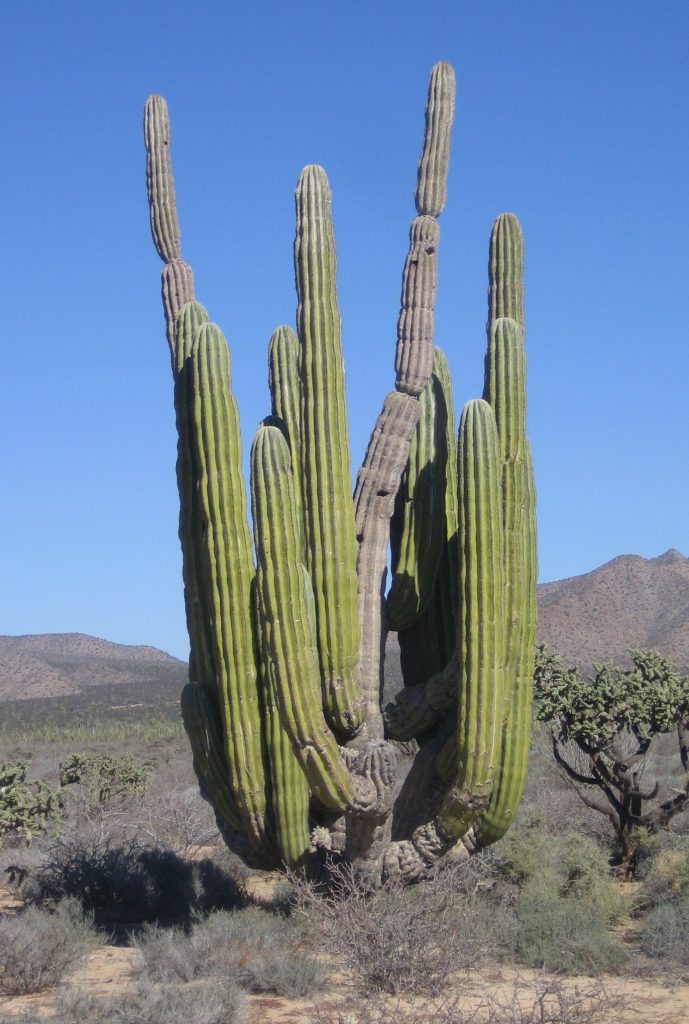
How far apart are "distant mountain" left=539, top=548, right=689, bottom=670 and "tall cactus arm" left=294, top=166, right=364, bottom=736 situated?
38756 millimetres

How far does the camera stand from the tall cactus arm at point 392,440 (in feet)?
30.7

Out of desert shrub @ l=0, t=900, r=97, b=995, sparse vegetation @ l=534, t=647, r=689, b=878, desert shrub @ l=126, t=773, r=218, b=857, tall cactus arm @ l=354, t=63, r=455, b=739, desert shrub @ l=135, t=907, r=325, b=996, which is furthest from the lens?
desert shrub @ l=126, t=773, r=218, b=857

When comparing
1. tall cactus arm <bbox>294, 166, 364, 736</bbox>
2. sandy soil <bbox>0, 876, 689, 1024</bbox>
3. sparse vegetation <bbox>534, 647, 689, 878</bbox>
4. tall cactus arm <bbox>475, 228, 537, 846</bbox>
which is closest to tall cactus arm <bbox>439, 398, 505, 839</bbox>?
tall cactus arm <bbox>475, 228, 537, 846</bbox>

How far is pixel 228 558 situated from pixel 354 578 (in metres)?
0.97

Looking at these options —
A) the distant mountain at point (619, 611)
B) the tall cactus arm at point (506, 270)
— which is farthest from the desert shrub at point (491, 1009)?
the distant mountain at point (619, 611)

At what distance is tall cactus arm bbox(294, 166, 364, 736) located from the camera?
8.74m

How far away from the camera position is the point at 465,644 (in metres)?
8.54

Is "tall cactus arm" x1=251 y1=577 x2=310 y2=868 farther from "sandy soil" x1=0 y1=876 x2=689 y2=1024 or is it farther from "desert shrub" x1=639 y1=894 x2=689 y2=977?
"desert shrub" x1=639 y1=894 x2=689 y2=977

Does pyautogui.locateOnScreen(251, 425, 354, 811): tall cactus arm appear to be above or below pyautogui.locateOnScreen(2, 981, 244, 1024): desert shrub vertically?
above

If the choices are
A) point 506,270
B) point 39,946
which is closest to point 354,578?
point 506,270

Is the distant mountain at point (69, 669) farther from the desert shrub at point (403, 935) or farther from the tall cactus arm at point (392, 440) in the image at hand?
the desert shrub at point (403, 935)

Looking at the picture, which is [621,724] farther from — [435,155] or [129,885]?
[435,155]

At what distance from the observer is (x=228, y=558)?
871 centimetres

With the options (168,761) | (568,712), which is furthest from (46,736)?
(568,712)
